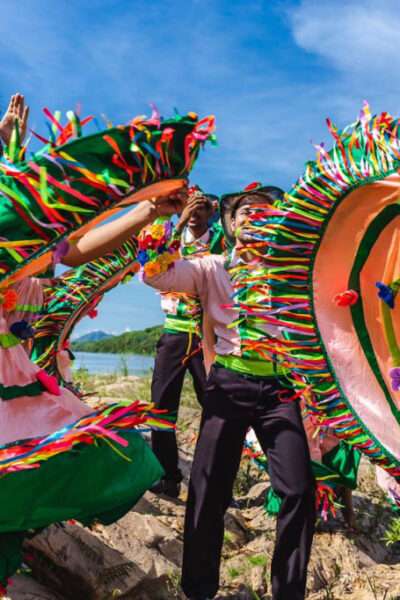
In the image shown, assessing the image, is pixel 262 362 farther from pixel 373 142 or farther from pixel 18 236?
pixel 18 236

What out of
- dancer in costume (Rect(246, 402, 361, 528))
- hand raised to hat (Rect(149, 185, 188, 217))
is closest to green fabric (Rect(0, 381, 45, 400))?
hand raised to hat (Rect(149, 185, 188, 217))

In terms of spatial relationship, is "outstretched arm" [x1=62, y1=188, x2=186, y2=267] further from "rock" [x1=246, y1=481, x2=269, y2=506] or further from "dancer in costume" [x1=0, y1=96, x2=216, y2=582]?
"rock" [x1=246, y1=481, x2=269, y2=506]

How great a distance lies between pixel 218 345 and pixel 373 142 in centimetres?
118

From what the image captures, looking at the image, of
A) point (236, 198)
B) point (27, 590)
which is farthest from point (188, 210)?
point (27, 590)

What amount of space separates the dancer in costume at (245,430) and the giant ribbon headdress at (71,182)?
2.36ft

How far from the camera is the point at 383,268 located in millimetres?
2312

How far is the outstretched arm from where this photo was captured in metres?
2.07

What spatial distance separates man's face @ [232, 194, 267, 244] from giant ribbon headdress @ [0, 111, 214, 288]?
2.36ft

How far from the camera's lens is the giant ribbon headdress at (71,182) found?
6.07ft

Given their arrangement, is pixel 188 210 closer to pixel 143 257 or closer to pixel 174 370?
pixel 143 257

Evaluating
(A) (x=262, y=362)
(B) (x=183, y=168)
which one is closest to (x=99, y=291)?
(A) (x=262, y=362)

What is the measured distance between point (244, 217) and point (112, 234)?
36.3 inches

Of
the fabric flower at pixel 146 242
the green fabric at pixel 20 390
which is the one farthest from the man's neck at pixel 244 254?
the green fabric at pixel 20 390

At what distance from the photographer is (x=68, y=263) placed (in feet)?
6.84
